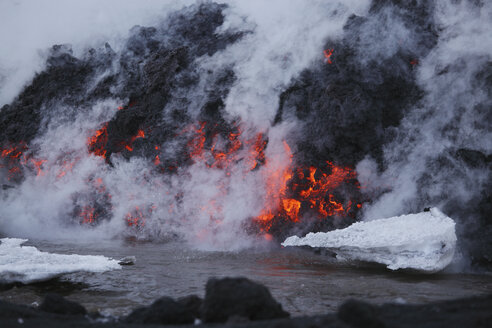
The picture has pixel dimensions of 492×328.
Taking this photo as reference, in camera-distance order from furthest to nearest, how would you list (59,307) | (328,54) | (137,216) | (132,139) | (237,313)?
(132,139) < (137,216) < (328,54) < (59,307) < (237,313)

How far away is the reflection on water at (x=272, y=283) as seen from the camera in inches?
207

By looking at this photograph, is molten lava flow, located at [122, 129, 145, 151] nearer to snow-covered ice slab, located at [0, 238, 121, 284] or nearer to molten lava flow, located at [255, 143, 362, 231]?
molten lava flow, located at [255, 143, 362, 231]

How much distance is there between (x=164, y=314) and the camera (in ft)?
11.1

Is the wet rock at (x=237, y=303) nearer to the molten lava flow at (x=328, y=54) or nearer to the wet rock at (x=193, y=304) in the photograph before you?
the wet rock at (x=193, y=304)

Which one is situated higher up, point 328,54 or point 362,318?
point 328,54

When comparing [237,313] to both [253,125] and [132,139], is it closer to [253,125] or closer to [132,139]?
[253,125]

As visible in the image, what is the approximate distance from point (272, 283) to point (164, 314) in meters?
3.04

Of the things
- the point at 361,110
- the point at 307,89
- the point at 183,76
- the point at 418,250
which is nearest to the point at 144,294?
the point at 418,250

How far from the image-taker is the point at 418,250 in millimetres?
6559

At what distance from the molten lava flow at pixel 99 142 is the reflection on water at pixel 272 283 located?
691 centimetres

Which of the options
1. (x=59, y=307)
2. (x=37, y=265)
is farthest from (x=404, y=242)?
(x=37, y=265)

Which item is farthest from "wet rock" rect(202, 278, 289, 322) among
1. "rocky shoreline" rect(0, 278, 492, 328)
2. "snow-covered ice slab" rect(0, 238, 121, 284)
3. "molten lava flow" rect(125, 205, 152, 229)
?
"molten lava flow" rect(125, 205, 152, 229)

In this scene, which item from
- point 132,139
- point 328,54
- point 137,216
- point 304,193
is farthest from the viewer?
point 132,139

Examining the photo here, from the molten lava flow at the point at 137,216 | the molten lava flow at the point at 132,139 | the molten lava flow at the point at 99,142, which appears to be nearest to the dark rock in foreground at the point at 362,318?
the molten lava flow at the point at 137,216
